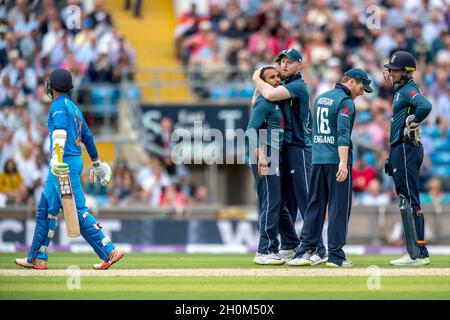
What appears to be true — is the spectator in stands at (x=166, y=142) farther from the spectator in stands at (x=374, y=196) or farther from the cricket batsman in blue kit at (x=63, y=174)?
the cricket batsman in blue kit at (x=63, y=174)

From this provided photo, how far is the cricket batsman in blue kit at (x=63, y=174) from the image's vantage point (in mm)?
13680

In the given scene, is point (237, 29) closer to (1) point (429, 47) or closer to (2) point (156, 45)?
(2) point (156, 45)

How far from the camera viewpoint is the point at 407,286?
12.6 meters

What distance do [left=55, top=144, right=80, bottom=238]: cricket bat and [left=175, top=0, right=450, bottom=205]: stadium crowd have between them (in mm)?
11813

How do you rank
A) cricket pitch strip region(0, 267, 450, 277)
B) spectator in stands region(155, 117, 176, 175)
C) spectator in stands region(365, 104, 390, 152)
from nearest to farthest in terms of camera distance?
cricket pitch strip region(0, 267, 450, 277)
spectator in stands region(155, 117, 176, 175)
spectator in stands region(365, 104, 390, 152)

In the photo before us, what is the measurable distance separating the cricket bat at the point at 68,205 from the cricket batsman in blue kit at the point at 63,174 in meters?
0.07

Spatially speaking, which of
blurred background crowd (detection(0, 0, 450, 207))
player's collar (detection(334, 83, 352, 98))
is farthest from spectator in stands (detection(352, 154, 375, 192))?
A: player's collar (detection(334, 83, 352, 98))

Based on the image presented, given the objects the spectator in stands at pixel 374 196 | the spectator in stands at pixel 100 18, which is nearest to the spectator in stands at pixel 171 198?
the spectator in stands at pixel 374 196

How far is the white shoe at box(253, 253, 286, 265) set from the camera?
1489 cm

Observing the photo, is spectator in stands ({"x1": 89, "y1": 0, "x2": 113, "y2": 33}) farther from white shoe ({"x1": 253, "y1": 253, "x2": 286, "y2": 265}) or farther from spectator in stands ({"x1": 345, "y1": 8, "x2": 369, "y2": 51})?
white shoe ({"x1": 253, "y1": 253, "x2": 286, "y2": 265})

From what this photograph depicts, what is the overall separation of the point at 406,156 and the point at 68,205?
4.36 metres

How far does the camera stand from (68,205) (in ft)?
44.5
